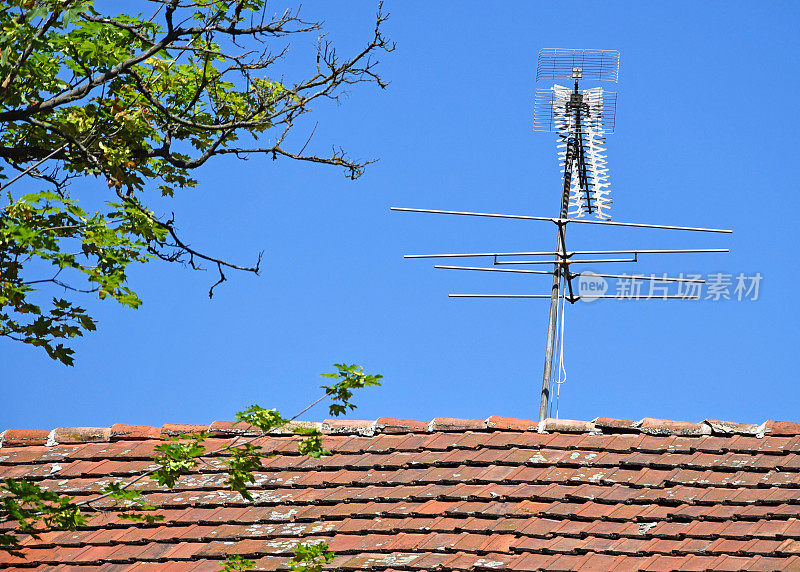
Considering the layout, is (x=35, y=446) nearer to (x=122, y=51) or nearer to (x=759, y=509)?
(x=122, y=51)

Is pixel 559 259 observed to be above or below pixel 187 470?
above

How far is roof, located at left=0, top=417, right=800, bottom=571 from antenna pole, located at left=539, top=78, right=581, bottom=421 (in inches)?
102

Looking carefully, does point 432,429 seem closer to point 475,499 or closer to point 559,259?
point 475,499

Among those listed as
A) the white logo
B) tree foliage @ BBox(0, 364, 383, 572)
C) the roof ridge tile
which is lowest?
tree foliage @ BBox(0, 364, 383, 572)

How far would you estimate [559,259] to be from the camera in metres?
10.5

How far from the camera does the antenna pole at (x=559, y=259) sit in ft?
31.1

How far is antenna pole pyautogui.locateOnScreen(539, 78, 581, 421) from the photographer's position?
9.47 m

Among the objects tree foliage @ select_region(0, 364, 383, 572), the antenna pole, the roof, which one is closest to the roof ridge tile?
the roof

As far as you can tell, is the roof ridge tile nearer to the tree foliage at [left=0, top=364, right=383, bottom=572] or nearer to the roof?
the roof

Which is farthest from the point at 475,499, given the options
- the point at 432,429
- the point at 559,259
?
the point at 559,259

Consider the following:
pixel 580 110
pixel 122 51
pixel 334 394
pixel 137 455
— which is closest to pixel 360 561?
pixel 334 394

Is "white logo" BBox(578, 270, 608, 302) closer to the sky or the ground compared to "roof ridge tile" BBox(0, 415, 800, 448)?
closer to the sky

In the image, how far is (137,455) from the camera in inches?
247

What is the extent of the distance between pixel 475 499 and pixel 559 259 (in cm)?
553
